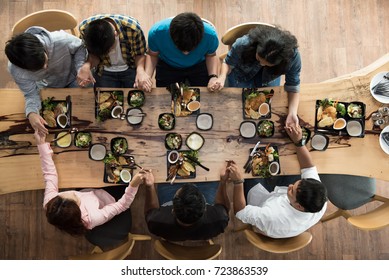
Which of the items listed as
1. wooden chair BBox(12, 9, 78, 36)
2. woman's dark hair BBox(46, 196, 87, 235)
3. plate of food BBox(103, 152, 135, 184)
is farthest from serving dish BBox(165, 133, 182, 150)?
wooden chair BBox(12, 9, 78, 36)

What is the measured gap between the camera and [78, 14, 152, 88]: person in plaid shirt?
2.03 m

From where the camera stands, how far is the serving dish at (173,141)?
2.24m

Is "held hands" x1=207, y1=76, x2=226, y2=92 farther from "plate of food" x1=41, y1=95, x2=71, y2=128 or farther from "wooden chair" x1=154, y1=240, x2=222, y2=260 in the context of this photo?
"wooden chair" x1=154, y1=240, x2=222, y2=260

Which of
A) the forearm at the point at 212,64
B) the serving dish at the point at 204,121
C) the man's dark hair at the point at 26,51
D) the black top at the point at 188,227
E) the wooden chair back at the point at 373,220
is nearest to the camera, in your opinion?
the man's dark hair at the point at 26,51

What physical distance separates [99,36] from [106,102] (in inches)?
17.0

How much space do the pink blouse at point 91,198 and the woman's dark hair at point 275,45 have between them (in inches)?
47.1

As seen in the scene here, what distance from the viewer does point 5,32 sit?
3.26m

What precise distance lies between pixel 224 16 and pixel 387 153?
77.5 inches

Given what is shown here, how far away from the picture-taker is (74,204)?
206 cm

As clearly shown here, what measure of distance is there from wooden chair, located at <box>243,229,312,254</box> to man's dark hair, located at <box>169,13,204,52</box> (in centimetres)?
139

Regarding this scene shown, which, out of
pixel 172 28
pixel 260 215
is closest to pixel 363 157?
pixel 260 215

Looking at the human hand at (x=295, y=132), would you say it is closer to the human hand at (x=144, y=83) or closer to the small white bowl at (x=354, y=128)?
the small white bowl at (x=354, y=128)

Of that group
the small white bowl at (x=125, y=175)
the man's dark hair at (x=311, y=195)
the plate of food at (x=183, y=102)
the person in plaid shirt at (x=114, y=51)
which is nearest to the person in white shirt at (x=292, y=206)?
the man's dark hair at (x=311, y=195)

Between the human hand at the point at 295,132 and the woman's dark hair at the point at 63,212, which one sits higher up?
the human hand at the point at 295,132
